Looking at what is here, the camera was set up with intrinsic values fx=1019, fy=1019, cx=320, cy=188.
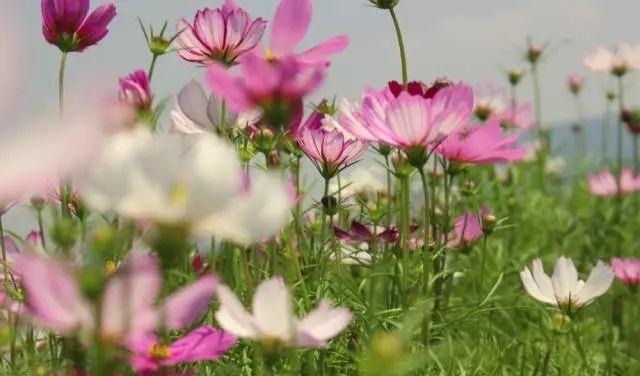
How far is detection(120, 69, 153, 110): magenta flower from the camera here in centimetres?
77

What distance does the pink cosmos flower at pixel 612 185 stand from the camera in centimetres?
257

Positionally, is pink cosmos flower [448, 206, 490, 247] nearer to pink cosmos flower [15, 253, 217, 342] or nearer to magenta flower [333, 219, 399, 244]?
magenta flower [333, 219, 399, 244]

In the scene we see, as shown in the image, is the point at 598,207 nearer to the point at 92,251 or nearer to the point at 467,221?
the point at 467,221

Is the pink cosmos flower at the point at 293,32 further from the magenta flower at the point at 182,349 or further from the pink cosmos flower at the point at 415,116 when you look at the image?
the magenta flower at the point at 182,349

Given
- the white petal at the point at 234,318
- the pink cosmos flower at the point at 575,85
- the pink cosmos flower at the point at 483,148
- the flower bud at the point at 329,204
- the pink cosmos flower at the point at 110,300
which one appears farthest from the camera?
→ the pink cosmos flower at the point at 575,85

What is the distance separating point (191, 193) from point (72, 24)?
48cm

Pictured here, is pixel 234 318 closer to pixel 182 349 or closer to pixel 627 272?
pixel 182 349

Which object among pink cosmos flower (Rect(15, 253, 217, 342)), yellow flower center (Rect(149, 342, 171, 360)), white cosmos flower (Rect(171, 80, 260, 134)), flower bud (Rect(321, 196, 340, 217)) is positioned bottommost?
yellow flower center (Rect(149, 342, 171, 360))

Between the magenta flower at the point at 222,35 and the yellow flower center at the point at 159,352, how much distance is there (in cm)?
27

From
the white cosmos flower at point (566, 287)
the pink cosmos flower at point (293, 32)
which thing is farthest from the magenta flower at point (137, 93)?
the white cosmos flower at point (566, 287)

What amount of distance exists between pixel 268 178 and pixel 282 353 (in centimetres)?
13

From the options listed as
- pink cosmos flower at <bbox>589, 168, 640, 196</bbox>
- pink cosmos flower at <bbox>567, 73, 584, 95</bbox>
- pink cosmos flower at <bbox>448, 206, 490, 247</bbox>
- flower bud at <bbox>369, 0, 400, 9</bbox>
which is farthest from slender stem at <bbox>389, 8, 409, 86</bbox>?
pink cosmos flower at <bbox>567, 73, 584, 95</bbox>

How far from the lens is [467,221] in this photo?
128 cm

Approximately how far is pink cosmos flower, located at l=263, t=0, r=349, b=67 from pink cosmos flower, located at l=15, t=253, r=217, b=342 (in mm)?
265
